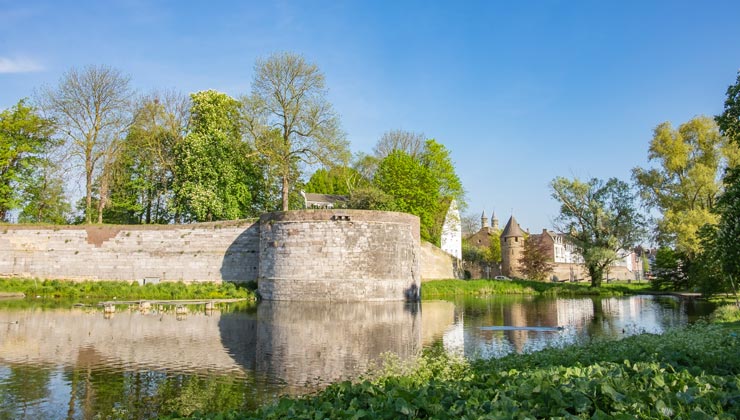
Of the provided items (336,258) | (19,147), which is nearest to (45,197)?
(19,147)

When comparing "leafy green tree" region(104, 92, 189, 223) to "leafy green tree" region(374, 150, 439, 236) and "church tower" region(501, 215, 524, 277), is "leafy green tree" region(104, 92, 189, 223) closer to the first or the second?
"leafy green tree" region(374, 150, 439, 236)

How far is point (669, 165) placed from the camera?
38062 mm

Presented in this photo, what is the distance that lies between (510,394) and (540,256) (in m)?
50.6

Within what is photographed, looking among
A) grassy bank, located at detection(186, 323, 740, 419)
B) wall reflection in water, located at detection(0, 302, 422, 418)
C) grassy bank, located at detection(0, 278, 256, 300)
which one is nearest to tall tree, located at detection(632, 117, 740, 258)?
wall reflection in water, located at detection(0, 302, 422, 418)

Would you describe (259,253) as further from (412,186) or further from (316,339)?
(412,186)

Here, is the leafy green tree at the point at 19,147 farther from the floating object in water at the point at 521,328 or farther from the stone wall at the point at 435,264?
the floating object in water at the point at 521,328

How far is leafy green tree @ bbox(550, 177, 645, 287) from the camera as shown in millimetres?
41719

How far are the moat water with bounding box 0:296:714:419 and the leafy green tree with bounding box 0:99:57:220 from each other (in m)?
14.0

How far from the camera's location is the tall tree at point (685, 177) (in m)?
34.8

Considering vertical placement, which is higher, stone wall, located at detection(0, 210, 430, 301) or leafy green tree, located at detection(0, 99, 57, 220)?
leafy green tree, located at detection(0, 99, 57, 220)

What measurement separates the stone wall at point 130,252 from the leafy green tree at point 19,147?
5791mm

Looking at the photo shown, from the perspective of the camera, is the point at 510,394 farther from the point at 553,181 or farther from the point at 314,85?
the point at 553,181

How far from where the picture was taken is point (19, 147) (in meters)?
36.2

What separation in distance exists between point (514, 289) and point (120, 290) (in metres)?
27.0
